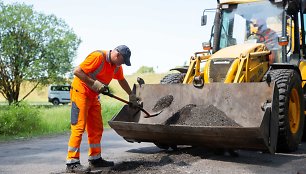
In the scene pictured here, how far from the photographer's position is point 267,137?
17.6 feet

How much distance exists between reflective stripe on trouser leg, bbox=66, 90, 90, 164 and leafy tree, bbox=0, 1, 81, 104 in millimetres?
26110

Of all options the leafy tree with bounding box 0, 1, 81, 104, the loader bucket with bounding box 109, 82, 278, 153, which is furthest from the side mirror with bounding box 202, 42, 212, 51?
the leafy tree with bounding box 0, 1, 81, 104

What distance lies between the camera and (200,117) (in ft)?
19.3

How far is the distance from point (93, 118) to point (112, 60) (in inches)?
32.9

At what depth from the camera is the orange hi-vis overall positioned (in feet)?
17.3

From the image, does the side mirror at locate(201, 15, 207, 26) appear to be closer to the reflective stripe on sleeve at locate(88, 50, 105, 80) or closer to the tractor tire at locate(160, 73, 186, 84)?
the tractor tire at locate(160, 73, 186, 84)

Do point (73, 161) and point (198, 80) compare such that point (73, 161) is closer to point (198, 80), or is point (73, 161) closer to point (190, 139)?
point (190, 139)

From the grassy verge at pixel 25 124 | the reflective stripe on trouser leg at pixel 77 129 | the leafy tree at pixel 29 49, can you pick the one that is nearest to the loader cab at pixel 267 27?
the reflective stripe on trouser leg at pixel 77 129

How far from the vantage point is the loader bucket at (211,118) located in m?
5.42

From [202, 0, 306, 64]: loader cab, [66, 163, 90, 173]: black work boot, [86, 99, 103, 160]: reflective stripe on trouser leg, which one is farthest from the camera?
[202, 0, 306, 64]: loader cab

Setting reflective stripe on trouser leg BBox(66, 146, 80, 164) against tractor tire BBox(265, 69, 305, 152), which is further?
tractor tire BBox(265, 69, 305, 152)

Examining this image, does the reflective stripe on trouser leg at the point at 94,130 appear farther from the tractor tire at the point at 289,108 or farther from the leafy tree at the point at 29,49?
the leafy tree at the point at 29,49

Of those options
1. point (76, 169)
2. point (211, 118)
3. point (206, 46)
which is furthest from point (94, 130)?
point (206, 46)

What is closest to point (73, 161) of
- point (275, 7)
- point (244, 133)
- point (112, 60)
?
point (112, 60)
